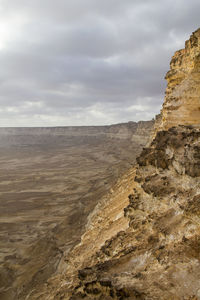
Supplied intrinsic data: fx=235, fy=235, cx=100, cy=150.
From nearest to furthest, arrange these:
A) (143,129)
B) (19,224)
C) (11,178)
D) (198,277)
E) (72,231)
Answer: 1. (198,277)
2. (72,231)
3. (19,224)
4. (11,178)
5. (143,129)

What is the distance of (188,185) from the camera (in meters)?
6.06

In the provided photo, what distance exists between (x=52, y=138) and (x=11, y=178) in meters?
109

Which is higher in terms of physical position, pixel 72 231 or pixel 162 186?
pixel 162 186

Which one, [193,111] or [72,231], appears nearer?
[193,111]

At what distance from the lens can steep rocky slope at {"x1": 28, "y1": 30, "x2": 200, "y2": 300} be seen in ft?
14.1

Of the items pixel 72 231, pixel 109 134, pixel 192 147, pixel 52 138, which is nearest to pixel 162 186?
pixel 192 147

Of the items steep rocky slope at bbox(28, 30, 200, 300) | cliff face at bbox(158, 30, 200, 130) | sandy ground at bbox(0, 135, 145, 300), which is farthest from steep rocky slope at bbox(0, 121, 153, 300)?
cliff face at bbox(158, 30, 200, 130)

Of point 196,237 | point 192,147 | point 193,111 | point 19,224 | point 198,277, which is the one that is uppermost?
point 193,111

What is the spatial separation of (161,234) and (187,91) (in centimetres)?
660

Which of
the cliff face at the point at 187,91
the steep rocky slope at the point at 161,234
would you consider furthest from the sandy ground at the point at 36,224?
the cliff face at the point at 187,91

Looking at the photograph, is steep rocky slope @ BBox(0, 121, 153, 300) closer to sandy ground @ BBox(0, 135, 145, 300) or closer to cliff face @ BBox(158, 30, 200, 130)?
sandy ground @ BBox(0, 135, 145, 300)

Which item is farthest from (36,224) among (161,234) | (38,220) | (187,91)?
(161,234)

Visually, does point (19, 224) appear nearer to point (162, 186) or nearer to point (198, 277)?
point (162, 186)

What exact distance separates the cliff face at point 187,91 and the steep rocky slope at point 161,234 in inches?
1.6
